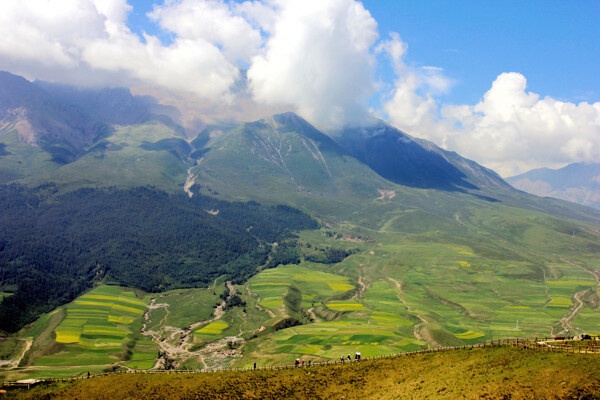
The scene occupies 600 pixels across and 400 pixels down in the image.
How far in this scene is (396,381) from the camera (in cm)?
7469

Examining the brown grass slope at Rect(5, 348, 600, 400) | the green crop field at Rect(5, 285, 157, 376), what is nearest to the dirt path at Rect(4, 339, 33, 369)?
the green crop field at Rect(5, 285, 157, 376)

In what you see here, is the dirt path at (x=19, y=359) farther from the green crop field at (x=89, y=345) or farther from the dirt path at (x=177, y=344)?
the dirt path at (x=177, y=344)

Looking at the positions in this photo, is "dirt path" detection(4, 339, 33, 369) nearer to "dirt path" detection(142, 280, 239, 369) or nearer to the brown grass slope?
"dirt path" detection(142, 280, 239, 369)

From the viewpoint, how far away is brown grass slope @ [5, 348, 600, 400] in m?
58.8

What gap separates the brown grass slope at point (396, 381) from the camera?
193 feet

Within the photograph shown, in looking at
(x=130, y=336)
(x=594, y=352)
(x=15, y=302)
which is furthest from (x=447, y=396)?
(x=15, y=302)

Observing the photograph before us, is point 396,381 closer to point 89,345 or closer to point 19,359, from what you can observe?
point 89,345

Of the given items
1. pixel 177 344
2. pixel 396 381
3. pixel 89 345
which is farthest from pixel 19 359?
pixel 396 381

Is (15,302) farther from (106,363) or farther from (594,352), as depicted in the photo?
(594,352)

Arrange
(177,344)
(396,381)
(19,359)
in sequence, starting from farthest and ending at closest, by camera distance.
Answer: (177,344) < (19,359) < (396,381)

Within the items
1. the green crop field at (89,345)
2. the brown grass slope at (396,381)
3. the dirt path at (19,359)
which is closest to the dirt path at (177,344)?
the green crop field at (89,345)

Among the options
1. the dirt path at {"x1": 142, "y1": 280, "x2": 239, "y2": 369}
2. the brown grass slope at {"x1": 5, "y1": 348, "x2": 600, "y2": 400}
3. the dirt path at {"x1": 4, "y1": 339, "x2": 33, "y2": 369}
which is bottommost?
the dirt path at {"x1": 4, "y1": 339, "x2": 33, "y2": 369}

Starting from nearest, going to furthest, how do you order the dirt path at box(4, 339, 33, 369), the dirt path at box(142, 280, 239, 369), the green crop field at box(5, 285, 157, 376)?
the dirt path at box(4, 339, 33, 369)
the green crop field at box(5, 285, 157, 376)
the dirt path at box(142, 280, 239, 369)

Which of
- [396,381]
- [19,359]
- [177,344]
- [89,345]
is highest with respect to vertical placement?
[396,381]
